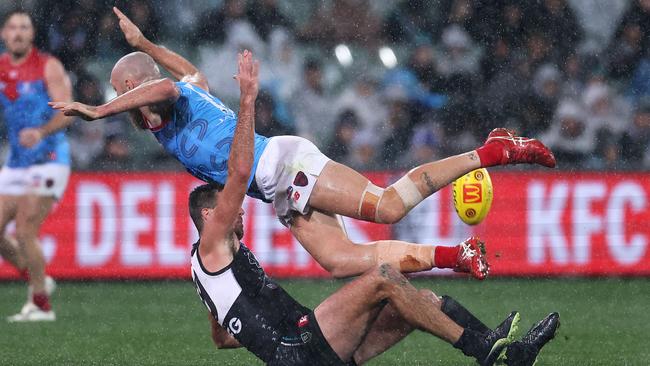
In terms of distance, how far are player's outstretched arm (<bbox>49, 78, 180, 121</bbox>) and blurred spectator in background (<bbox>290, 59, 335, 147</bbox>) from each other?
23.6 ft

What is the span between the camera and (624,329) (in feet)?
33.4

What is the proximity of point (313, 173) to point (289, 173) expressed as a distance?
6.0 inches

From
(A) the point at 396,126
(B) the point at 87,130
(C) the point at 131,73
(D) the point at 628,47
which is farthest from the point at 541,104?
(C) the point at 131,73

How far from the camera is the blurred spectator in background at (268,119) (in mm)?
14703

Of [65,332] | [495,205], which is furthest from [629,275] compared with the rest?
[65,332]

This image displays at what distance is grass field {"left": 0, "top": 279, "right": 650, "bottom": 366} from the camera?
889 centimetres

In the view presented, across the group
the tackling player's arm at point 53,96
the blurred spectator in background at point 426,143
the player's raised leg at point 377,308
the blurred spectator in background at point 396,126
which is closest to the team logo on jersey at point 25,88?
the tackling player's arm at point 53,96

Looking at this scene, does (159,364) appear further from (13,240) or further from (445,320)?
(13,240)

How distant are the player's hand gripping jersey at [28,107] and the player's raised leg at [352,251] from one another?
15.1 ft

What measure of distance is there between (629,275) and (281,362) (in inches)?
287

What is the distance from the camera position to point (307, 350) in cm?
690

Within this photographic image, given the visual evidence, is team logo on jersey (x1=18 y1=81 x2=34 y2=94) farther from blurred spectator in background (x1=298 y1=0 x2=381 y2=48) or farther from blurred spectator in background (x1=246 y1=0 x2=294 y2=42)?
blurred spectator in background (x1=298 y1=0 x2=381 y2=48)

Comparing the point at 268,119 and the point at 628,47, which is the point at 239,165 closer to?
the point at 268,119

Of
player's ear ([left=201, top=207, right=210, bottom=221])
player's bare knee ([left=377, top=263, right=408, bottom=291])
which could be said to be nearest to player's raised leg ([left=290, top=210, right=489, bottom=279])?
player's bare knee ([left=377, top=263, right=408, bottom=291])
